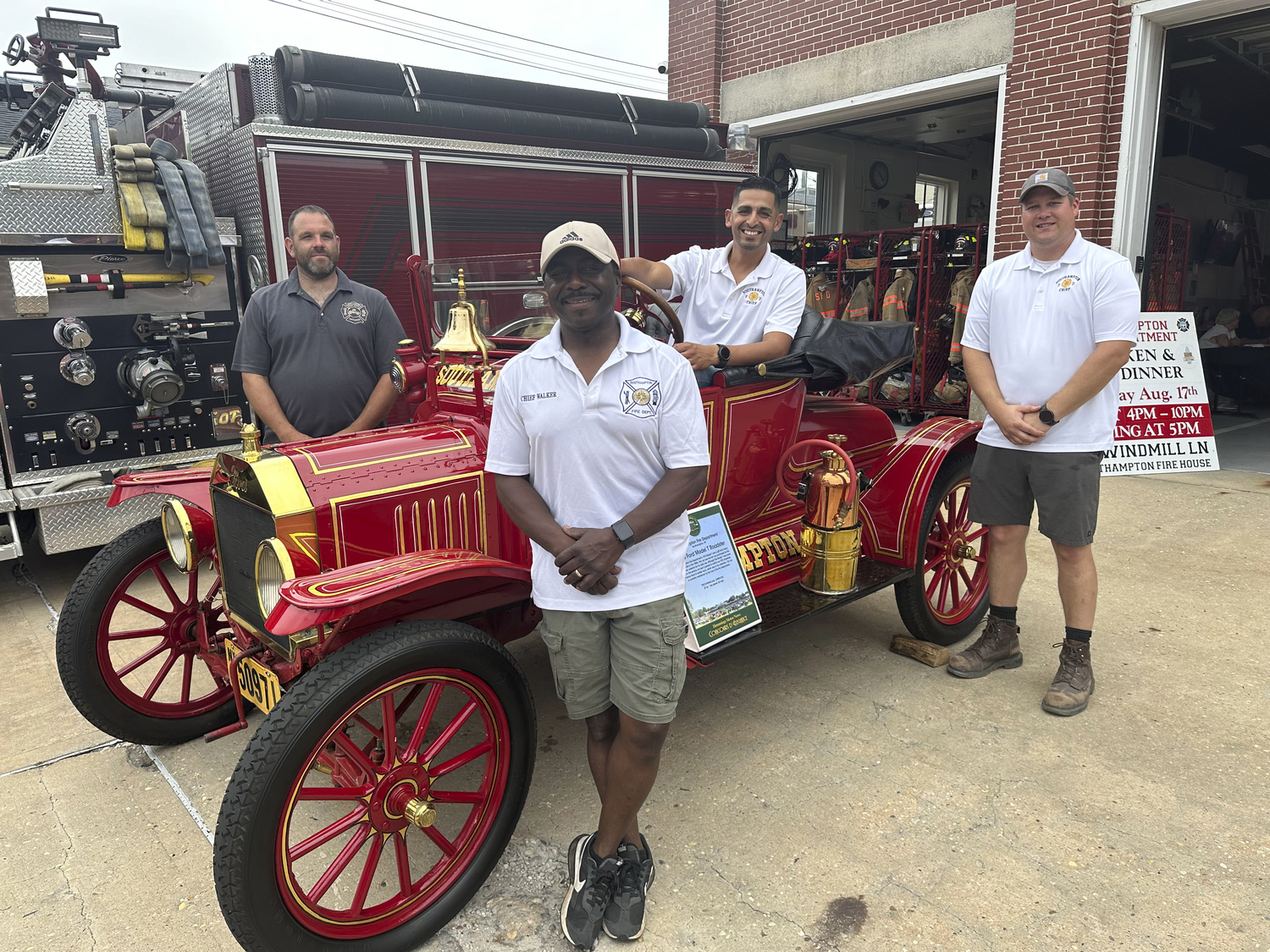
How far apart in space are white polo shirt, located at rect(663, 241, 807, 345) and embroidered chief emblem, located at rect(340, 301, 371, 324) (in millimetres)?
1250

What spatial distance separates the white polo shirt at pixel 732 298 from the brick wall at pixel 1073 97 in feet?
17.5

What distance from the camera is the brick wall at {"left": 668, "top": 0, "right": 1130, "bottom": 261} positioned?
7078mm

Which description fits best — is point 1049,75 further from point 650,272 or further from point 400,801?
point 400,801

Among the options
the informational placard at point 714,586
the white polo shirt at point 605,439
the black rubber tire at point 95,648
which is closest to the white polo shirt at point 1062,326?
the informational placard at point 714,586

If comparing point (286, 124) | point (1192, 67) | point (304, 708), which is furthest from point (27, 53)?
point (1192, 67)

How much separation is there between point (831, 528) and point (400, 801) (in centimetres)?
188

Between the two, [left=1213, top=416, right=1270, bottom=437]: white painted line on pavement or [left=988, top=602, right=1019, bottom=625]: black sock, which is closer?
[left=988, top=602, right=1019, bottom=625]: black sock

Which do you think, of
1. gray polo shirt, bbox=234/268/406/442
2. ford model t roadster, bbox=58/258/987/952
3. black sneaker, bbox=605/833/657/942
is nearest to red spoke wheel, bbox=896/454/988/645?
ford model t roadster, bbox=58/258/987/952

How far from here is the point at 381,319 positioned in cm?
356

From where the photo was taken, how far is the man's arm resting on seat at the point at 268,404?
11.1 feet

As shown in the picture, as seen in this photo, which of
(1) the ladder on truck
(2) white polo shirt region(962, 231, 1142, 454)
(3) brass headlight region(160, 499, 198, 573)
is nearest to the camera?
(3) brass headlight region(160, 499, 198, 573)

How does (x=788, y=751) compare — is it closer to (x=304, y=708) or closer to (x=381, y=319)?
(x=304, y=708)

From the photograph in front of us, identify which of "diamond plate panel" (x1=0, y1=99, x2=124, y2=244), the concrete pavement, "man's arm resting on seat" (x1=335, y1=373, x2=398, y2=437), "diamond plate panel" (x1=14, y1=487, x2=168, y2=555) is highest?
"diamond plate panel" (x1=0, y1=99, x2=124, y2=244)

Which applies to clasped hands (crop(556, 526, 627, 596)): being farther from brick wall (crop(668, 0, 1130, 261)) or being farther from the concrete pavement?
brick wall (crop(668, 0, 1130, 261))
